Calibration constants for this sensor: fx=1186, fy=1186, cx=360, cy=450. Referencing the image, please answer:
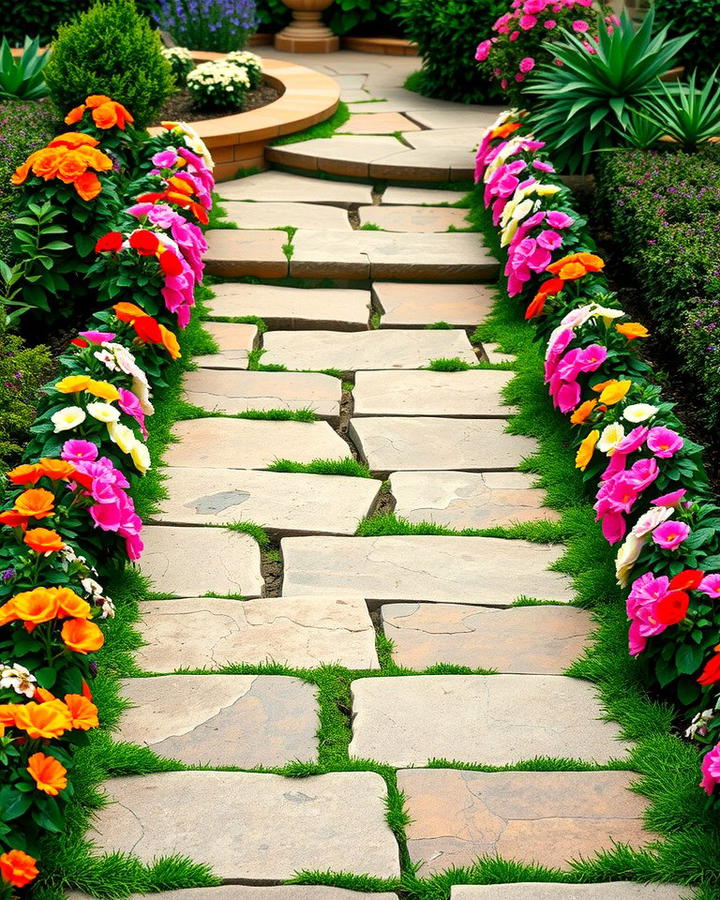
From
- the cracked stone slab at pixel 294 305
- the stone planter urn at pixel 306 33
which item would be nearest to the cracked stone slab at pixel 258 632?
the cracked stone slab at pixel 294 305

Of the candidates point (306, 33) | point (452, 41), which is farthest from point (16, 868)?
point (306, 33)

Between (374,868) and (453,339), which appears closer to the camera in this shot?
(374,868)

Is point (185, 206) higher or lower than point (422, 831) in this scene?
higher

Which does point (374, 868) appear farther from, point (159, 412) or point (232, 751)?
point (159, 412)

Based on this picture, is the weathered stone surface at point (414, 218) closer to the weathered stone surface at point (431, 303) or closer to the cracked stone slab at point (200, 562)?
the weathered stone surface at point (431, 303)

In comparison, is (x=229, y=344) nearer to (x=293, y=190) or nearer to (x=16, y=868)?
(x=293, y=190)

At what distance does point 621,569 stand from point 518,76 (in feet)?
14.1

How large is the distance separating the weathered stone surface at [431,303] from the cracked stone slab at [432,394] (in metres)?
0.60

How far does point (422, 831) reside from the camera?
2648mm

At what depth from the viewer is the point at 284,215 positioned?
6.71 meters

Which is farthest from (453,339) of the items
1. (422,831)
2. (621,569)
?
(422,831)

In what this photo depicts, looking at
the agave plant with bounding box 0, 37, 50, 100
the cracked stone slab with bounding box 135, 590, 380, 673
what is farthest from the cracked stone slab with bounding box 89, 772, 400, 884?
the agave plant with bounding box 0, 37, 50, 100

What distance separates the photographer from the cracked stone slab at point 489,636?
3266 mm

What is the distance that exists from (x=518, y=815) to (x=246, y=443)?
210cm
